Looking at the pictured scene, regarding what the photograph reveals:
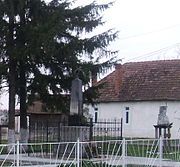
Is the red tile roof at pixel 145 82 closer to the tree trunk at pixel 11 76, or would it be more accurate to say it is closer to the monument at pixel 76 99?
the tree trunk at pixel 11 76

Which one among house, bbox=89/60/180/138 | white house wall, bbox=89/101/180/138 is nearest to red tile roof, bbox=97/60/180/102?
house, bbox=89/60/180/138

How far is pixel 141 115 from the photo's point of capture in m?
39.3

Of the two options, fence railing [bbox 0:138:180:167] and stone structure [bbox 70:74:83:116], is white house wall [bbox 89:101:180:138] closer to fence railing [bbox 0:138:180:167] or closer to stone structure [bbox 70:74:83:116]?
stone structure [bbox 70:74:83:116]

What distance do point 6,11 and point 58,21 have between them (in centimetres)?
215

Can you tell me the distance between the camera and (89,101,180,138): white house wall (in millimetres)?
37156

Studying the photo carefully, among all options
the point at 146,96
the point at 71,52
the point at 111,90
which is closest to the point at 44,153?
the point at 71,52

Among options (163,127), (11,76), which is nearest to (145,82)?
(163,127)

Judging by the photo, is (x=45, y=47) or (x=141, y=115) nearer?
(x=45, y=47)

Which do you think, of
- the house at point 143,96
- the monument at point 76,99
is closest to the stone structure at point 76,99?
the monument at point 76,99

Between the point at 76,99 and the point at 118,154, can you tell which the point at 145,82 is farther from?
the point at 118,154

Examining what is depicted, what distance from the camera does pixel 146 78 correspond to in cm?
4000

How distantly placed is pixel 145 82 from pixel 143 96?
Answer: 1.29 metres

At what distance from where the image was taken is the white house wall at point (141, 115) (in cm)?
3716

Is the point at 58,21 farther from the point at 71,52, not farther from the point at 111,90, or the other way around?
the point at 111,90
